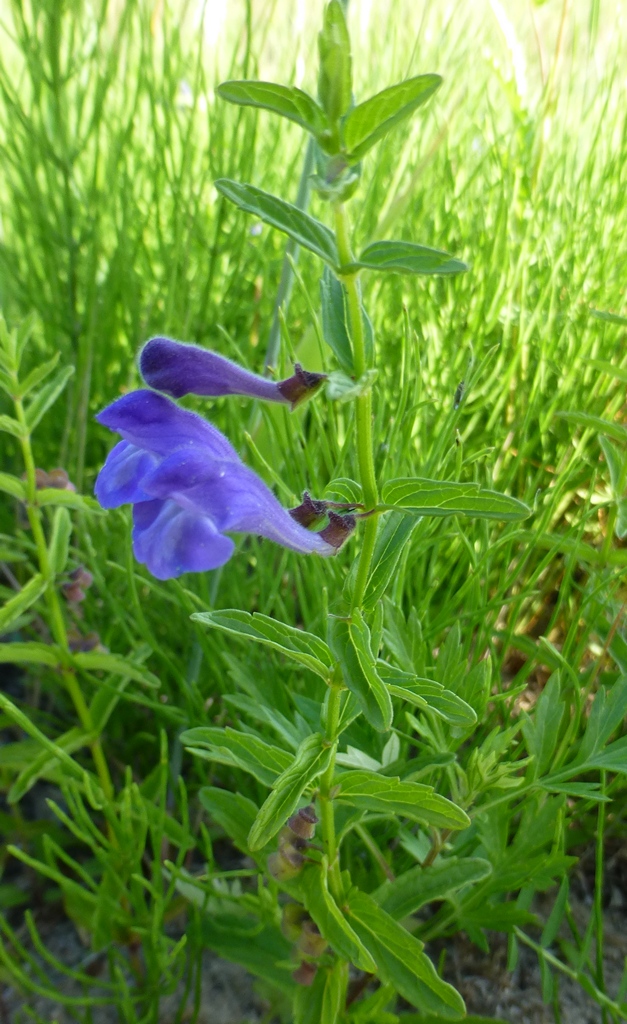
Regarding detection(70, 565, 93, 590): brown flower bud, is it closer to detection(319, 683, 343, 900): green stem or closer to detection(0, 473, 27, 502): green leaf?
detection(0, 473, 27, 502): green leaf

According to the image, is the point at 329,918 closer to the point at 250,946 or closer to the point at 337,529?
the point at 250,946

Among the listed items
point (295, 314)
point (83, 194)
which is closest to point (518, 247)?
point (295, 314)

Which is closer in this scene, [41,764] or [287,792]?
[287,792]

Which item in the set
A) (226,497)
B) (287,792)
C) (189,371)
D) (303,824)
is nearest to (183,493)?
(226,497)

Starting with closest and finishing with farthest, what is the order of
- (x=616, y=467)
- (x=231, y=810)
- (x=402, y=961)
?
(x=402, y=961), (x=231, y=810), (x=616, y=467)

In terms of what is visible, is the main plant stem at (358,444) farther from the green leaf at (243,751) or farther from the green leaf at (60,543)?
the green leaf at (60,543)

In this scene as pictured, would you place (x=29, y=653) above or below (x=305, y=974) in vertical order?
above

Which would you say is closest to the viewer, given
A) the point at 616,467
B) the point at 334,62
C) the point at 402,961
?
the point at 334,62
